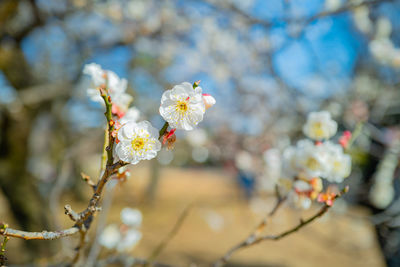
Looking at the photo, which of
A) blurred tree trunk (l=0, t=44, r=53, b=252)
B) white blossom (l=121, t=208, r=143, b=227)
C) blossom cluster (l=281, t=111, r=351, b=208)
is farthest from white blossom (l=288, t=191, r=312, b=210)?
blurred tree trunk (l=0, t=44, r=53, b=252)

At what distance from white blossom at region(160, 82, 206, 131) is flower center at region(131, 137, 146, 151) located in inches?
2.9

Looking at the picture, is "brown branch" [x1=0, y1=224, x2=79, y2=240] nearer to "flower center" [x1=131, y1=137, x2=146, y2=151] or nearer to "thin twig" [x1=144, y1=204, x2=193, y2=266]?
"flower center" [x1=131, y1=137, x2=146, y2=151]

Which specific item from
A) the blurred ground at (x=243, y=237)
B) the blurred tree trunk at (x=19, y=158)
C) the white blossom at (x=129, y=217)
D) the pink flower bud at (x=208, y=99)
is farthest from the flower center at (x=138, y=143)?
the blurred tree trunk at (x=19, y=158)

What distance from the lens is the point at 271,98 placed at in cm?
475

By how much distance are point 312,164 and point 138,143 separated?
24.2 inches

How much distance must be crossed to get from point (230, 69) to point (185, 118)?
13.4 ft

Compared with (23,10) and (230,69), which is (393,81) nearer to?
(230,69)

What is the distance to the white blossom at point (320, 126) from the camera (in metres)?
0.93

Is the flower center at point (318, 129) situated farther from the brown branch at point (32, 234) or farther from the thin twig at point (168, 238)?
the brown branch at point (32, 234)

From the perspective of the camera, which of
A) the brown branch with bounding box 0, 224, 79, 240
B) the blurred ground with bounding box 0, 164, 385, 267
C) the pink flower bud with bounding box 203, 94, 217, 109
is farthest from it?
the blurred ground with bounding box 0, 164, 385, 267

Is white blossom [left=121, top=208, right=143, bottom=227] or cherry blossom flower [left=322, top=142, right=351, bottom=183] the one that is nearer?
cherry blossom flower [left=322, top=142, right=351, bottom=183]

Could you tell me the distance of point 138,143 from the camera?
545 millimetres

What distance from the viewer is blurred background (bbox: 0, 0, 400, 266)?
7.88ft

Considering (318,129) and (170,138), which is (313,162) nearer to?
(318,129)
